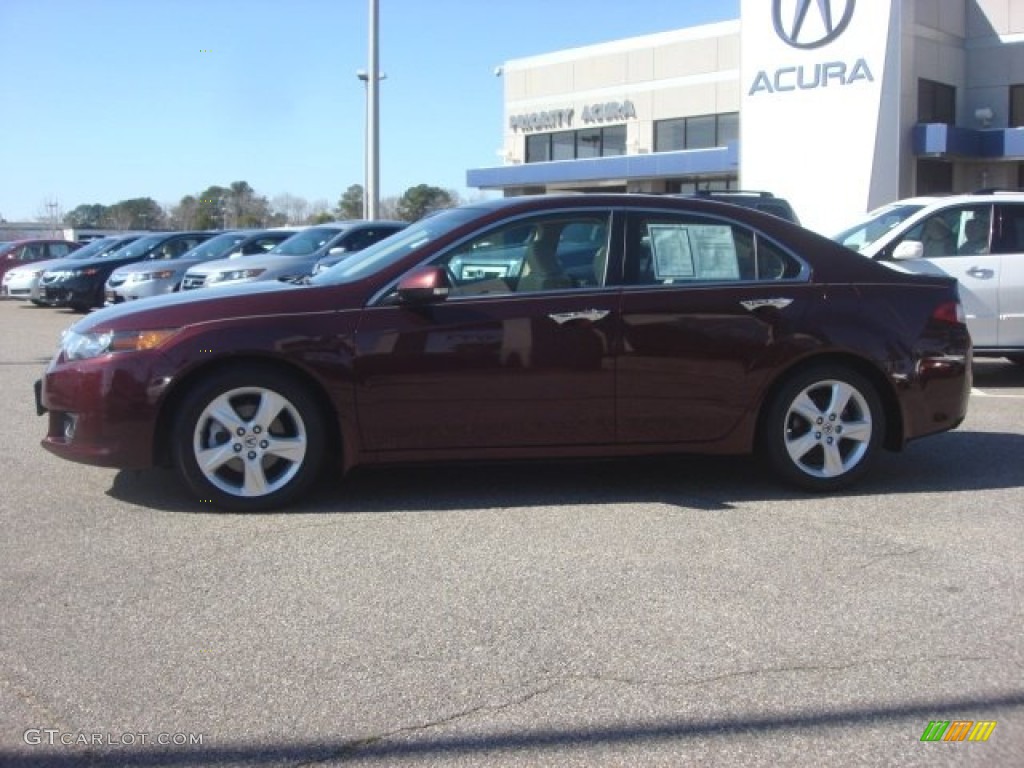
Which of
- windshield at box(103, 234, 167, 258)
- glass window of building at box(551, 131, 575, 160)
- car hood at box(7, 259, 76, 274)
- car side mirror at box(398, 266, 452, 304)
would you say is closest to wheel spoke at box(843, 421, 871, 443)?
car side mirror at box(398, 266, 452, 304)

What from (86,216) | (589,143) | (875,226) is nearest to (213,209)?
(86,216)

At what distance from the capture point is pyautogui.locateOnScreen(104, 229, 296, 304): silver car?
18.6 metres

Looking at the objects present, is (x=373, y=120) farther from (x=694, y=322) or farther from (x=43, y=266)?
(x=694, y=322)

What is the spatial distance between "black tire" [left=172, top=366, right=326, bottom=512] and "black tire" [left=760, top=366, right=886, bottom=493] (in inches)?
97.4

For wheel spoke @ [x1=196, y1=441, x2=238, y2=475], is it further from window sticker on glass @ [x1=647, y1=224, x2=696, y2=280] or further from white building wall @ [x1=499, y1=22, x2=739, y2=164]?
white building wall @ [x1=499, y1=22, x2=739, y2=164]

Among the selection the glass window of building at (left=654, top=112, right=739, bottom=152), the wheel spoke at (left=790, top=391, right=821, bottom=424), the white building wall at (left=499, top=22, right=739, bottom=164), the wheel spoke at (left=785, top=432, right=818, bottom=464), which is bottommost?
the wheel spoke at (left=785, top=432, right=818, bottom=464)

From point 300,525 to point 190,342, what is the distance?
1051 millimetres

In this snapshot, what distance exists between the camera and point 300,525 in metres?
5.50

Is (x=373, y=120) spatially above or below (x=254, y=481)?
above

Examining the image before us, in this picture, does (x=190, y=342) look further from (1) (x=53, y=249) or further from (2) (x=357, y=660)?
(1) (x=53, y=249)

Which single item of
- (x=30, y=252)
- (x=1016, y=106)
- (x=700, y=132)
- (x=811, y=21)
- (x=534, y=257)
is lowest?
(x=534, y=257)

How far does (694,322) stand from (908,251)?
478 centimetres

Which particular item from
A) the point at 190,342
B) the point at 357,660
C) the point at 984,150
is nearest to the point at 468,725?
the point at 357,660

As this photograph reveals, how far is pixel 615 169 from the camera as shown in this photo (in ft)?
144
